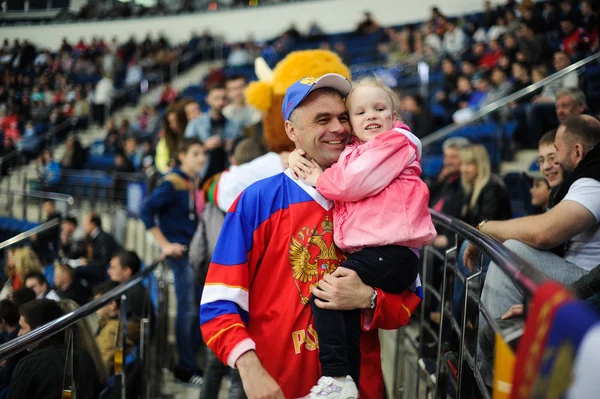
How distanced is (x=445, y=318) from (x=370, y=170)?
1048 millimetres

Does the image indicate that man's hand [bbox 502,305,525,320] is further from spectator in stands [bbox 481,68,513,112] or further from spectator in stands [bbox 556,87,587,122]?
spectator in stands [bbox 481,68,513,112]

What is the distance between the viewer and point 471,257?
2.16m

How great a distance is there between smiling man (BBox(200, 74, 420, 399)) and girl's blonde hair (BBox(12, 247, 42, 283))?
3.14m

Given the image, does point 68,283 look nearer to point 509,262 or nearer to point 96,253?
point 96,253

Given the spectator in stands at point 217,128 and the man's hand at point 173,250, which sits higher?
the spectator in stands at point 217,128

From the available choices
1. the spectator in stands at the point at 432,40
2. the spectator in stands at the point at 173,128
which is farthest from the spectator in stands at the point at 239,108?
the spectator in stands at the point at 432,40

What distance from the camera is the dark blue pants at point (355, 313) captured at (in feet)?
4.97

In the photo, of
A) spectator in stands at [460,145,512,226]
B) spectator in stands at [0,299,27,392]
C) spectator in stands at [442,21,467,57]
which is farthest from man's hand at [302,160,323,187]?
spectator in stands at [442,21,467,57]

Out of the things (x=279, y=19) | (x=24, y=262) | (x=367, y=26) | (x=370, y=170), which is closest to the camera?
(x=370, y=170)

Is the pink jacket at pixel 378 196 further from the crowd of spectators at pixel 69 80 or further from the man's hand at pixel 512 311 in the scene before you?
the crowd of spectators at pixel 69 80

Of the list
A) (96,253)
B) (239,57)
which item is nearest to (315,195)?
(96,253)

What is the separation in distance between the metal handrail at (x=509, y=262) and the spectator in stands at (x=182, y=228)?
86.0 inches

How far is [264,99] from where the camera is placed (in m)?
2.51

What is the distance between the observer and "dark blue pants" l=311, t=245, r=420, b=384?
151cm
